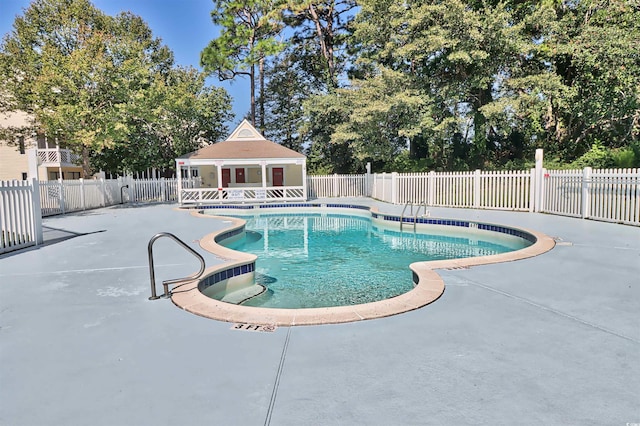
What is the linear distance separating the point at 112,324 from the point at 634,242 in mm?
8299

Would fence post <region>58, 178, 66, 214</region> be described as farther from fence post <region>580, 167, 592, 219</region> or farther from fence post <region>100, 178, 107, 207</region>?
fence post <region>580, 167, 592, 219</region>

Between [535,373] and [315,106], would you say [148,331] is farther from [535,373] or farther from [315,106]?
[315,106]

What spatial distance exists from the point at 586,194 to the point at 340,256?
6.82m

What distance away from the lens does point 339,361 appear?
8.40 feet

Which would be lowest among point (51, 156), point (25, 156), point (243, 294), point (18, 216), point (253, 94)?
point (243, 294)

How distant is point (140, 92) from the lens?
642 inches

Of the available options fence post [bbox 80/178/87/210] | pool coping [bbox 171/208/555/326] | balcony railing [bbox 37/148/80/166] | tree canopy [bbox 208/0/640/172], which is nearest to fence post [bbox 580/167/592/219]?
tree canopy [bbox 208/0/640/172]

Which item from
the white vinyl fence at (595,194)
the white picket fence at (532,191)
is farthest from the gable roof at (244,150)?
the white vinyl fence at (595,194)

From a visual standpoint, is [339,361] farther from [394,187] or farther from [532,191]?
[394,187]

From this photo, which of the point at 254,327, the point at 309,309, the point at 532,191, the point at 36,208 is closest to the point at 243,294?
the point at 309,309

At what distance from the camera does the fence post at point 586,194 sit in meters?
9.28

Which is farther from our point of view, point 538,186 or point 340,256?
point 538,186

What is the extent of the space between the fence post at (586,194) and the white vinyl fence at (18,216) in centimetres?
1276

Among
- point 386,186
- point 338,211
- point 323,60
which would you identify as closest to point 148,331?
point 338,211
